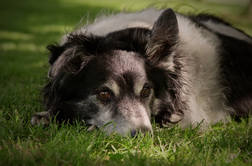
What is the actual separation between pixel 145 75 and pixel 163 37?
54 centimetres

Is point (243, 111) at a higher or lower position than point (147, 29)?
lower

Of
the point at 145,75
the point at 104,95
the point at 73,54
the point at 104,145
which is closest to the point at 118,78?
the point at 104,95

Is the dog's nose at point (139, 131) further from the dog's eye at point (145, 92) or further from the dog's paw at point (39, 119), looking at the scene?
the dog's paw at point (39, 119)

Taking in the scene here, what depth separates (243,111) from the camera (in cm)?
408

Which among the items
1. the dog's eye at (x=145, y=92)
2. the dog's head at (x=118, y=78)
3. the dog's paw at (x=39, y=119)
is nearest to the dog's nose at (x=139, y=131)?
the dog's head at (x=118, y=78)

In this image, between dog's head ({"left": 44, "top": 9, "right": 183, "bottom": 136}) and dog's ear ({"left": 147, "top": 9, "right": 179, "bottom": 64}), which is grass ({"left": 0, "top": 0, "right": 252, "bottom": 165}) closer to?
dog's head ({"left": 44, "top": 9, "right": 183, "bottom": 136})

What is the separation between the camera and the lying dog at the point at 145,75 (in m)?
3.18

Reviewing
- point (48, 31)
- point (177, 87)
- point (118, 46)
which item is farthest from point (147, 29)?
point (48, 31)

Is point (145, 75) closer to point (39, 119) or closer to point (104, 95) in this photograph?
point (104, 95)

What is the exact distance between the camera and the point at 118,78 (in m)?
3.13

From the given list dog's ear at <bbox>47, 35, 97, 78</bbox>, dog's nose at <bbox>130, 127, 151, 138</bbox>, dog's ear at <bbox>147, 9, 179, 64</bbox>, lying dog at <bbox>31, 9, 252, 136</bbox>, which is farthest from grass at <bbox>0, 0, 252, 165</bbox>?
dog's ear at <bbox>147, 9, 179, 64</bbox>

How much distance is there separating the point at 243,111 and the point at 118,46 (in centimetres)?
209

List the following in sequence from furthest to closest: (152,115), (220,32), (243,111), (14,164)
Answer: (220,32)
(243,111)
(152,115)
(14,164)

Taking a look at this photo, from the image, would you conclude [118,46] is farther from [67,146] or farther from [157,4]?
[157,4]
